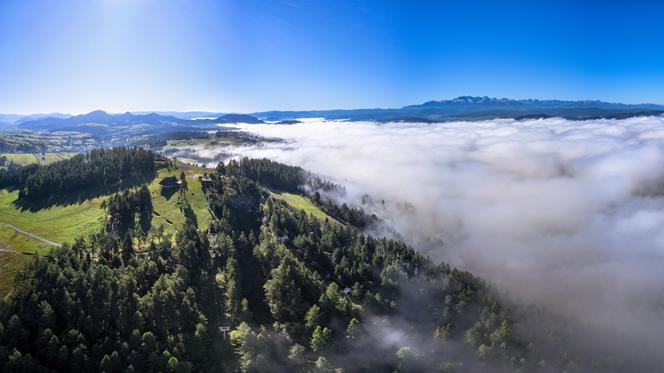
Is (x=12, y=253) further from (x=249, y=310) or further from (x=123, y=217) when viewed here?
(x=249, y=310)

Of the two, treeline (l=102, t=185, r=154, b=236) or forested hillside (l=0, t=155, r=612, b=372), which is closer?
forested hillside (l=0, t=155, r=612, b=372)

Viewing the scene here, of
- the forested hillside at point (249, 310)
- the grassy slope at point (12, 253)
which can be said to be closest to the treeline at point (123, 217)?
the forested hillside at point (249, 310)

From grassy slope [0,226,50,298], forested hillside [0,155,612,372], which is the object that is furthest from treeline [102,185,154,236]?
grassy slope [0,226,50,298]

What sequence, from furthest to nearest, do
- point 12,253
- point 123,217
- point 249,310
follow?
point 123,217 < point 249,310 < point 12,253

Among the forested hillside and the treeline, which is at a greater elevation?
the treeline

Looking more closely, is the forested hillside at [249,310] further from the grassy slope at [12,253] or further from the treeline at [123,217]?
the grassy slope at [12,253]

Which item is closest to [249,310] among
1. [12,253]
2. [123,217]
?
[12,253]

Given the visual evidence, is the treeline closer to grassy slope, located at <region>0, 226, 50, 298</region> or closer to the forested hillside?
the forested hillside

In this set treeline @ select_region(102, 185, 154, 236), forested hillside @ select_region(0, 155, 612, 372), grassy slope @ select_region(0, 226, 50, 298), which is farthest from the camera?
treeline @ select_region(102, 185, 154, 236)

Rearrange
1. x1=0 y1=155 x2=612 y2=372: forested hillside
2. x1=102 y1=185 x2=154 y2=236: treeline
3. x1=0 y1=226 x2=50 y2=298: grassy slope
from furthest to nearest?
x1=102 y1=185 x2=154 y2=236: treeline, x1=0 y1=226 x2=50 y2=298: grassy slope, x1=0 y1=155 x2=612 y2=372: forested hillside

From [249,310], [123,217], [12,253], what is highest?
[12,253]
